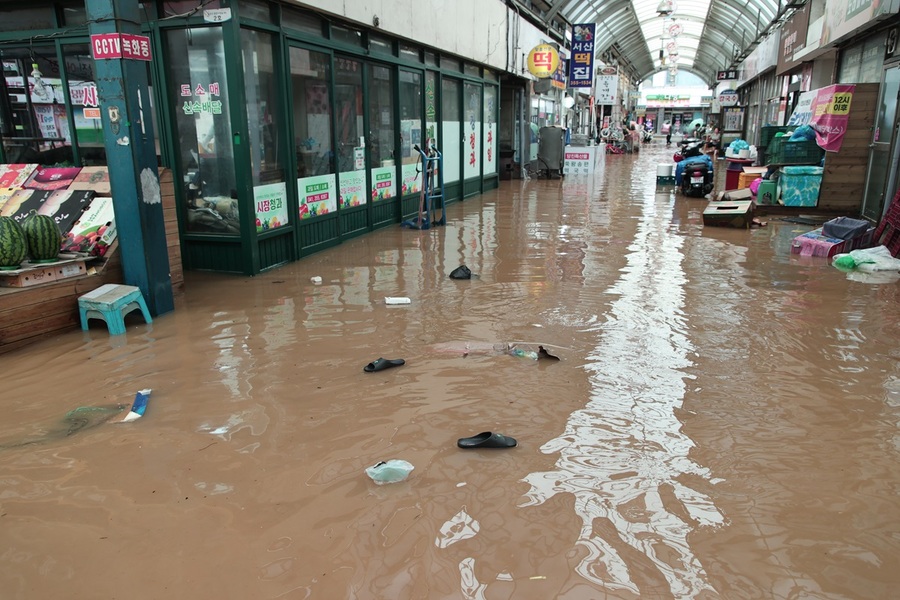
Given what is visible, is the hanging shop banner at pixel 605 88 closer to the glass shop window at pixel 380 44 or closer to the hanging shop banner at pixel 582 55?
the hanging shop banner at pixel 582 55

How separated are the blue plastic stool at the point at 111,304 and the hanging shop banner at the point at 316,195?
3.49m

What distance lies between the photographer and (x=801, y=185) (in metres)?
13.1

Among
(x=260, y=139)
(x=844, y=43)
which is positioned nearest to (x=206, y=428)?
(x=260, y=139)

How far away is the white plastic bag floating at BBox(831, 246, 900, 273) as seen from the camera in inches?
329

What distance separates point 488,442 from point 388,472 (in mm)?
650

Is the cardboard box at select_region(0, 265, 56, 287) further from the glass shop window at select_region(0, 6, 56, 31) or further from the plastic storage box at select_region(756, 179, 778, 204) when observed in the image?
the plastic storage box at select_region(756, 179, 778, 204)

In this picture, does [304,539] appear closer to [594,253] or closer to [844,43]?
[594,253]

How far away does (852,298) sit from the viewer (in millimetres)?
7168

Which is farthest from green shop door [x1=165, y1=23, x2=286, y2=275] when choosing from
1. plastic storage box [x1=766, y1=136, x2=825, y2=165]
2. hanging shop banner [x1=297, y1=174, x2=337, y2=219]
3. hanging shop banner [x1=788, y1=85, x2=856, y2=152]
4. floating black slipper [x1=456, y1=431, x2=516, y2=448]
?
hanging shop banner [x1=788, y1=85, x2=856, y2=152]

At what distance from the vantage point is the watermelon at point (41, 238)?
20.2ft

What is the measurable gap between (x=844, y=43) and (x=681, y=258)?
30.2 ft

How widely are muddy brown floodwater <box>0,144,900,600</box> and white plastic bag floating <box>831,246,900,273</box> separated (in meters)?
1.05

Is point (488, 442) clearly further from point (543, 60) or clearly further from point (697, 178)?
point (543, 60)

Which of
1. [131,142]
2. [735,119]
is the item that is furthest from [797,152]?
[735,119]
